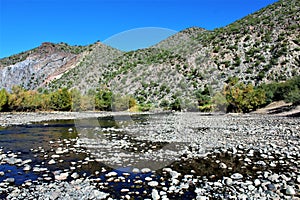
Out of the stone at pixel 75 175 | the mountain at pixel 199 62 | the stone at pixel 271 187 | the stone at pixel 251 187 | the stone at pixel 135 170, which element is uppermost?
the mountain at pixel 199 62

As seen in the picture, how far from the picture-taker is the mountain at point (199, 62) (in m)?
69.8

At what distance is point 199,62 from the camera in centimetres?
8588

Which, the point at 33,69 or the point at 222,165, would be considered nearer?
the point at 222,165

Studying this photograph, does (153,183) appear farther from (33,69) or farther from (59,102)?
(33,69)

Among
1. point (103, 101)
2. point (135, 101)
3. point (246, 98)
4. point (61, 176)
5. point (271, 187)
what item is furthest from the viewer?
point (135, 101)

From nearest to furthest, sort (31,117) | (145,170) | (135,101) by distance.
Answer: (145,170), (31,117), (135,101)

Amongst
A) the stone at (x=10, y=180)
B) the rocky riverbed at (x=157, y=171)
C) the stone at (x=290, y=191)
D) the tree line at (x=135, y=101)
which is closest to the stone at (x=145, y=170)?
the rocky riverbed at (x=157, y=171)

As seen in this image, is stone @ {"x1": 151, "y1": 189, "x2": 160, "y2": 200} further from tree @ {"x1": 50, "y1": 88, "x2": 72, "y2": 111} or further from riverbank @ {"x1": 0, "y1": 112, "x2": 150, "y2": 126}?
tree @ {"x1": 50, "y1": 88, "x2": 72, "y2": 111}

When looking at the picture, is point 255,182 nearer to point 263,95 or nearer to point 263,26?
point 263,95

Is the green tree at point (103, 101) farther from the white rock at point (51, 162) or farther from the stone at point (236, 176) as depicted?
the stone at point (236, 176)

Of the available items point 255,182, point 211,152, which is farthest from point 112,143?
point 255,182

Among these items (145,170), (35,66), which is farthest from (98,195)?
(35,66)

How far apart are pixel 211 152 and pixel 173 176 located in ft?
13.4

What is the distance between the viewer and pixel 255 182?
25.7 feet
